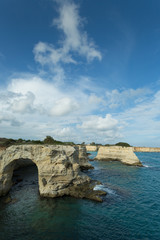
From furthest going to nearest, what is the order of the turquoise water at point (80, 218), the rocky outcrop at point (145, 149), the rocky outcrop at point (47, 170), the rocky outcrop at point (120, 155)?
the rocky outcrop at point (145, 149) → the rocky outcrop at point (120, 155) → the rocky outcrop at point (47, 170) → the turquoise water at point (80, 218)

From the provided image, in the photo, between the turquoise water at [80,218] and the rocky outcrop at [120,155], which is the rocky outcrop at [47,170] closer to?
the turquoise water at [80,218]

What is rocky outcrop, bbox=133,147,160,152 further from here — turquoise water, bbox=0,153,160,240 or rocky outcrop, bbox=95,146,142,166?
turquoise water, bbox=0,153,160,240

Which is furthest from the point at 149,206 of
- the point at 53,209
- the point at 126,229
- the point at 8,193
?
the point at 8,193

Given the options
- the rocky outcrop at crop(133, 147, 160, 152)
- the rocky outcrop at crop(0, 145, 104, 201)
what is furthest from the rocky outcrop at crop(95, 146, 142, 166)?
the rocky outcrop at crop(133, 147, 160, 152)

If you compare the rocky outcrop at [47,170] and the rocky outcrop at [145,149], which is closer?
the rocky outcrop at [47,170]

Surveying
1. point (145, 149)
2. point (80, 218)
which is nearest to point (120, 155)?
point (80, 218)

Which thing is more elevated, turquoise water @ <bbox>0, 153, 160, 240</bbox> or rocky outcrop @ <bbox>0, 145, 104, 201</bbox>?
rocky outcrop @ <bbox>0, 145, 104, 201</bbox>

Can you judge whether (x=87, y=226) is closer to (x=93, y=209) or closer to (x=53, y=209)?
(x=93, y=209)

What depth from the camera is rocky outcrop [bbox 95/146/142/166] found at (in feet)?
167

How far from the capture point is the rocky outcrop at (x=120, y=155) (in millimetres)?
50875

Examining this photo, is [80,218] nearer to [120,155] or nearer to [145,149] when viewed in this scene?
[120,155]

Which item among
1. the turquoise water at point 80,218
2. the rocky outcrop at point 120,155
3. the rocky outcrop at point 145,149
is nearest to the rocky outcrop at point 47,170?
the turquoise water at point 80,218

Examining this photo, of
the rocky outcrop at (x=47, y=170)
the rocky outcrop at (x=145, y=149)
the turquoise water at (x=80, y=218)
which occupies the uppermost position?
the rocky outcrop at (x=145, y=149)

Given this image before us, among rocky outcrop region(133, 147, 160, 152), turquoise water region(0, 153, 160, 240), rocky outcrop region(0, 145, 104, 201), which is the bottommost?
turquoise water region(0, 153, 160, 240)
